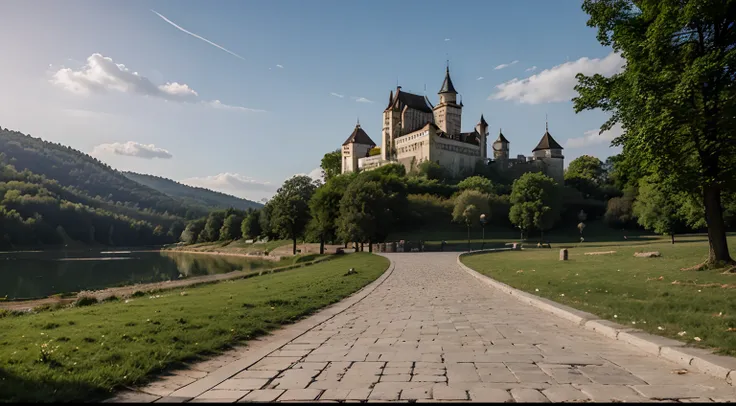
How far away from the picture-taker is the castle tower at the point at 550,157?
107938 mm

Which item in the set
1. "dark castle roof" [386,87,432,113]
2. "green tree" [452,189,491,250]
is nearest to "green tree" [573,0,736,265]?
"green tree" [452,189,491,250]

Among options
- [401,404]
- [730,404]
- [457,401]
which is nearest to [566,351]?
[730,404]

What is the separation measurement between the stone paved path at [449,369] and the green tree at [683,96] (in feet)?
33.1

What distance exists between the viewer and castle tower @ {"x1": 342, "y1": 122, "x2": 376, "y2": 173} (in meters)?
118

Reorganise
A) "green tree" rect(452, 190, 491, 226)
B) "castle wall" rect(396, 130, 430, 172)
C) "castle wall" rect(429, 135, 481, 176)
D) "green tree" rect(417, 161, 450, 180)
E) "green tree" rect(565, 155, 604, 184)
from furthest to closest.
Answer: "green tree" rect(565, 155, 604, 184)
"castle wall" rect(429, 135, 481, 176)
"castle wall" rect(396, 130, 430, 172)
"green tree" rect(417, 161, 450, 180)
"green tree" rect(452, 190, 491, 226)

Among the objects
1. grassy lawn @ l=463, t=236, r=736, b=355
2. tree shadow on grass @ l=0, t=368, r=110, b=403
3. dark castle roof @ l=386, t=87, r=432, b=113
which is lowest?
grassy lawn @ l=463, t=236, r=736, b=355

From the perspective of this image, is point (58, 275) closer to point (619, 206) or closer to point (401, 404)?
point (401, 404)

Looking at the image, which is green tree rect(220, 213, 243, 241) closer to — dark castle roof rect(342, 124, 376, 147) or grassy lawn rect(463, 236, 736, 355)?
dark castle roof rect(342, 124, 376, 147)

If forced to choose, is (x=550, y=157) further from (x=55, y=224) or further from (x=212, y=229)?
(x=55, y=224)

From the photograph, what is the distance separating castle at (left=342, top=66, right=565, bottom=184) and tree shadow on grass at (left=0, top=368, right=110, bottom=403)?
97620 mm

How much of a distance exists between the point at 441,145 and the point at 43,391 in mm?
101563

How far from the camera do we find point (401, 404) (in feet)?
14.4

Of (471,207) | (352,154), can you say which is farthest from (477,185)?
(352,154)

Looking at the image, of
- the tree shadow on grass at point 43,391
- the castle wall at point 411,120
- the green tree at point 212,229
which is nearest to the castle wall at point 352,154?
the castle wall at point 411,120
